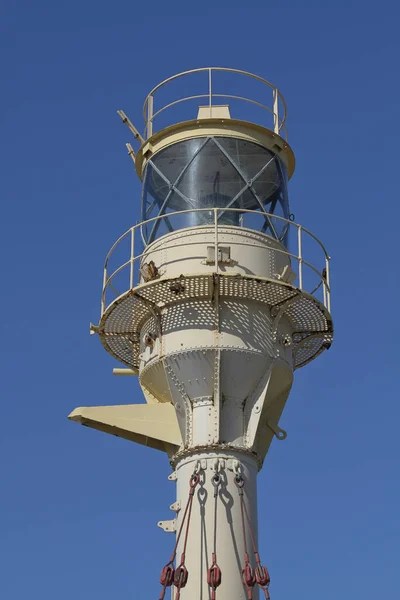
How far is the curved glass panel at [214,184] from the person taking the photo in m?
19.3

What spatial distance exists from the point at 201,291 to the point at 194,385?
1538 millimetres

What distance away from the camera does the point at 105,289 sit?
1902cm

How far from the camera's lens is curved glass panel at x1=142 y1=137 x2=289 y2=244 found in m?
19.3

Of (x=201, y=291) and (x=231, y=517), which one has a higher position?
(x=201, y=291)

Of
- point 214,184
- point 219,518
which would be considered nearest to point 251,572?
point 219,518

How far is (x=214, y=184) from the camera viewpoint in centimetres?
1947

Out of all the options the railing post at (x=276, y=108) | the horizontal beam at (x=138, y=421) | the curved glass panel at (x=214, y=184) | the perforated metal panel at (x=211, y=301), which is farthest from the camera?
the railing post at (x=276, y=108)

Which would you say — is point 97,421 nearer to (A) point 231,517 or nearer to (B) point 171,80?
(A) point 231,517

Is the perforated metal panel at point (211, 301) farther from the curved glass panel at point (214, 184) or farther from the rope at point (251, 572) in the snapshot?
the rope at point (251, 572)

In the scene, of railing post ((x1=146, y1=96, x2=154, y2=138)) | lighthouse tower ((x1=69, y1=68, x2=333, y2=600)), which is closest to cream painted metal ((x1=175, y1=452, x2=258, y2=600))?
lighthouse tower ((x1=69, y1=68, x2=333, y2=600))

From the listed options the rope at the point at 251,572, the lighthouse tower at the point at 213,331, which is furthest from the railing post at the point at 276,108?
the rope at the point at 251,572

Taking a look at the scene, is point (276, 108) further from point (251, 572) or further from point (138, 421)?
point (251, 572)

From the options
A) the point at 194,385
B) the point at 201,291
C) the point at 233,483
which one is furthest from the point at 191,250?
the point at 233,483

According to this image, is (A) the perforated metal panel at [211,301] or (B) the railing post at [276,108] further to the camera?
(B) the railing post at [276,108]
